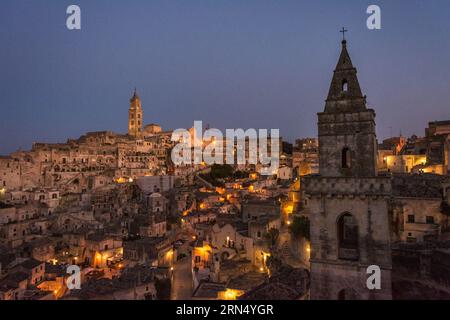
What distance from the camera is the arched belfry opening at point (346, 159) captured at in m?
14.3

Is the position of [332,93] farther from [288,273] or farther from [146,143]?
[146,143]

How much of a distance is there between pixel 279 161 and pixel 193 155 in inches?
1003

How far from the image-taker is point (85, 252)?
121 ft

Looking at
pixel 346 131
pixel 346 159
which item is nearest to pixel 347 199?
pixel 346 159

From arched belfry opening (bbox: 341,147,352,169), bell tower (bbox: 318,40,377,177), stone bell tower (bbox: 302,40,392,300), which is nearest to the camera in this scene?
stone bell tower (bbox: 302,40,392,300)

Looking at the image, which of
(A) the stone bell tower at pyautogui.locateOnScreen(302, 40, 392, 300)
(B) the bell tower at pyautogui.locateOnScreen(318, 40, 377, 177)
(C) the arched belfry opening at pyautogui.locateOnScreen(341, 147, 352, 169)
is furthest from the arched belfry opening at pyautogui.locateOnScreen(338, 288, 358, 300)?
(C) the arched belfry opening at pyautogui.locateOnScreen(341, 147, 352, 169)

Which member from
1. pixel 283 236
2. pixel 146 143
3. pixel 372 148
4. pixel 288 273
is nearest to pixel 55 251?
pixel 283 236

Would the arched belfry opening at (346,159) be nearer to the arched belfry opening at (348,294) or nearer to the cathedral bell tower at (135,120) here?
the arched belfry opening at (348,294)

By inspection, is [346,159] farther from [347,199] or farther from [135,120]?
[135,120]

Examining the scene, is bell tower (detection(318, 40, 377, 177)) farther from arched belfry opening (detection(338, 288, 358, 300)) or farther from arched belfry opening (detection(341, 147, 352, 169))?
arched belfry opening (detection(338, 288, 358, 300))

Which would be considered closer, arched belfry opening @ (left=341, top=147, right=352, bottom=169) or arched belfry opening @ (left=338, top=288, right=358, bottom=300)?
arched belfry opening @ (left=338, top=288, right=358, bottom=300)

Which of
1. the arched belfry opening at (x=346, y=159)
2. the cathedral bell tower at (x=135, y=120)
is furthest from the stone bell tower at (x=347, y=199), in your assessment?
the cathedral bell tower at (x=135, y=120)

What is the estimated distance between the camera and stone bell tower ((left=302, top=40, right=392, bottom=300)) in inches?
527

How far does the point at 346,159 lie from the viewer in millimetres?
14594
